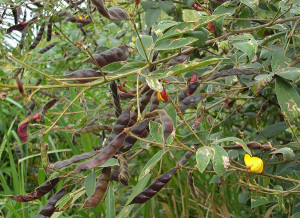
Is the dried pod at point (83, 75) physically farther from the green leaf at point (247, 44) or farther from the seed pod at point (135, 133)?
the green leaf at point (247, 44)

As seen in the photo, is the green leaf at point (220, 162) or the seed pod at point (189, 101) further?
the seed pod at point (189, 101)

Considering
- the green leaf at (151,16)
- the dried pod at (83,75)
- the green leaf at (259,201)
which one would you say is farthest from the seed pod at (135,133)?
the green leaf at (151,16)

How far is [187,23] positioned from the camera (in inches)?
36.8

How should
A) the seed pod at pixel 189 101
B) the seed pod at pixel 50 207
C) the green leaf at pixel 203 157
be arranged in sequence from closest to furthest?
1. the green leaf at pixel 203 157
2. the seed pod at pixel 50 207
3. the seed pod at pixel 189 101

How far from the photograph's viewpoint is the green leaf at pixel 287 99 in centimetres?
104

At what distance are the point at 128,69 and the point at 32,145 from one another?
86.3 inches

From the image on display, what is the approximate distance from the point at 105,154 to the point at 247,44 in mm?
422

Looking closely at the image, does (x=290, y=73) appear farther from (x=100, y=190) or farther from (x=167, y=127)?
(x=100, y=190)

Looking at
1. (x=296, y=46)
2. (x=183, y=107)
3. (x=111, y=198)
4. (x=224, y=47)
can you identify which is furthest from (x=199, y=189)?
(x=224, y=47)

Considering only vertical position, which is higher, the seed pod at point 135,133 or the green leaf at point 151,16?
the green leaf at point 151,16

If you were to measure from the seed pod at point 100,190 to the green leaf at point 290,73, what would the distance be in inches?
19.3

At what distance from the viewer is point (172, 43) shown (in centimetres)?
96

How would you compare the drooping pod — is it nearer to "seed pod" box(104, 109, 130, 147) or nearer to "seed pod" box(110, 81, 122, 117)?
"seed pod" box(104, 109, 130, 147)

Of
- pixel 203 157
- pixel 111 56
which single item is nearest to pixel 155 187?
pixel 203 157
